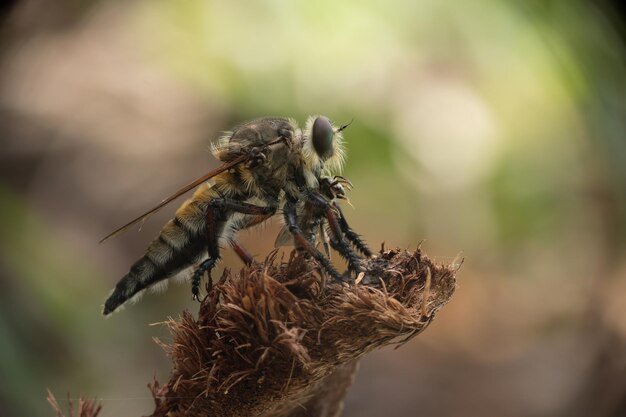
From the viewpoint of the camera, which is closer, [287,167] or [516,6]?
[287,167]

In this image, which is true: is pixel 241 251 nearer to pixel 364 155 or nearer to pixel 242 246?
pixel 242 246

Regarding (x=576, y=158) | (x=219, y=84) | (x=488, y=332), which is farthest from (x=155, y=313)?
(x=576, y=158)

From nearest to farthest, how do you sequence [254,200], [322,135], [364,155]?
[322,135], [254,200], [364,155]

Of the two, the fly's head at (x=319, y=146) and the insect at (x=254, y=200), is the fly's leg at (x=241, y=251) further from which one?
the fly's head at (x=319, y=146)

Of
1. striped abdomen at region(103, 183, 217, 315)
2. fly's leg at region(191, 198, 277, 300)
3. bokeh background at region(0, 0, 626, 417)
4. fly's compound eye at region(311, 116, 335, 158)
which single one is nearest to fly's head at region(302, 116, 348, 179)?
fly's compound eye at region(311, 116, 335, 158)

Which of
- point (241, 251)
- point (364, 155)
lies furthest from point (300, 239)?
point (364, 155)

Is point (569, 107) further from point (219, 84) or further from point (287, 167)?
point (287, 167)
